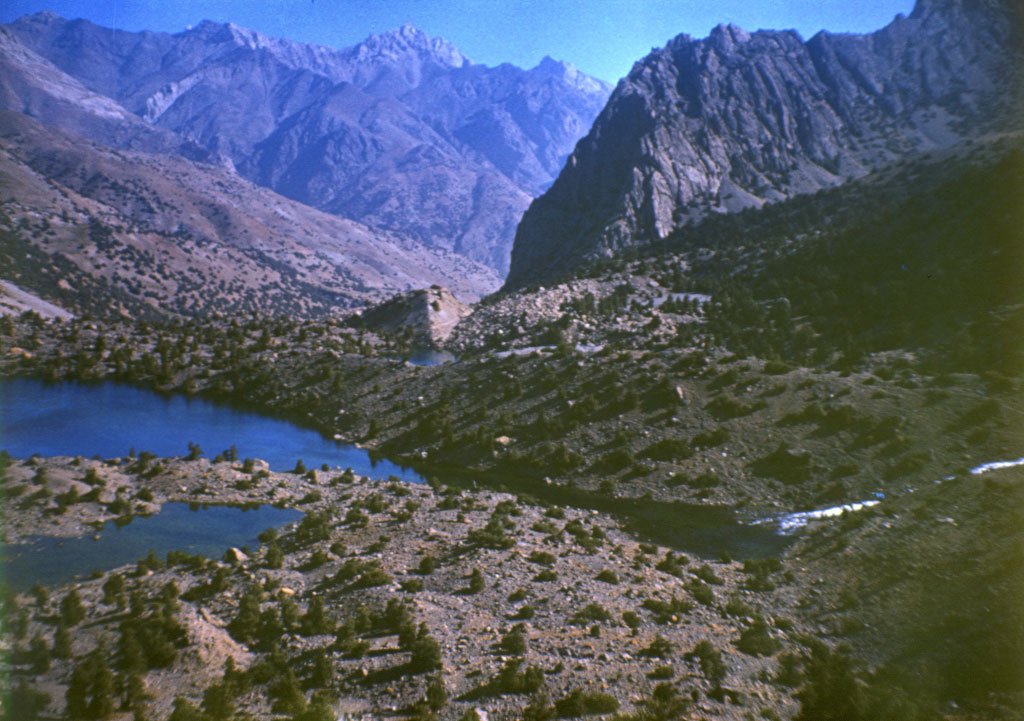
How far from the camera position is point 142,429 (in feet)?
170

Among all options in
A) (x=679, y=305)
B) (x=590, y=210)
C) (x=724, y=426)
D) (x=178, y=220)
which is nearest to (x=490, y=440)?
(x=724, y=426)

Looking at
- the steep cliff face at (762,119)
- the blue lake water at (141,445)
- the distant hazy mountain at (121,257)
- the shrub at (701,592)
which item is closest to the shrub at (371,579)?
the blue lake water at (141,445)

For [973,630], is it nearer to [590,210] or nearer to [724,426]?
[724,426]

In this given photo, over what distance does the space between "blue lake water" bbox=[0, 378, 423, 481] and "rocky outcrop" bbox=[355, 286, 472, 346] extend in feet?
122

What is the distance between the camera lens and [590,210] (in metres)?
130

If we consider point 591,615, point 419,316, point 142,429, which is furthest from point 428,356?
point 591,615

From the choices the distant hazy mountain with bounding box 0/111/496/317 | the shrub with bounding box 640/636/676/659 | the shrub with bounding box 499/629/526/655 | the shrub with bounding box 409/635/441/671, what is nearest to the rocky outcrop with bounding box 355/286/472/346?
the distant hazy mountain with bounding box 0/111/496/317

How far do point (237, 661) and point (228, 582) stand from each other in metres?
5.68

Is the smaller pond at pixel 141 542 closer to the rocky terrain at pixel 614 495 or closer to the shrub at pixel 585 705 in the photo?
the rocky terrain at pixel 614 495

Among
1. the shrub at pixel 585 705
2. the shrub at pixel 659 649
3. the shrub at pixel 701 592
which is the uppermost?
the shrub at pixel 701 592

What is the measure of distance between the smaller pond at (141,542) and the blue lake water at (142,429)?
896 cm

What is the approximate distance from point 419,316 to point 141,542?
231ft

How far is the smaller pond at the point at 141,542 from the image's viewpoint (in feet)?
85.8

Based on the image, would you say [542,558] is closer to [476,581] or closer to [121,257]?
[476,581]
